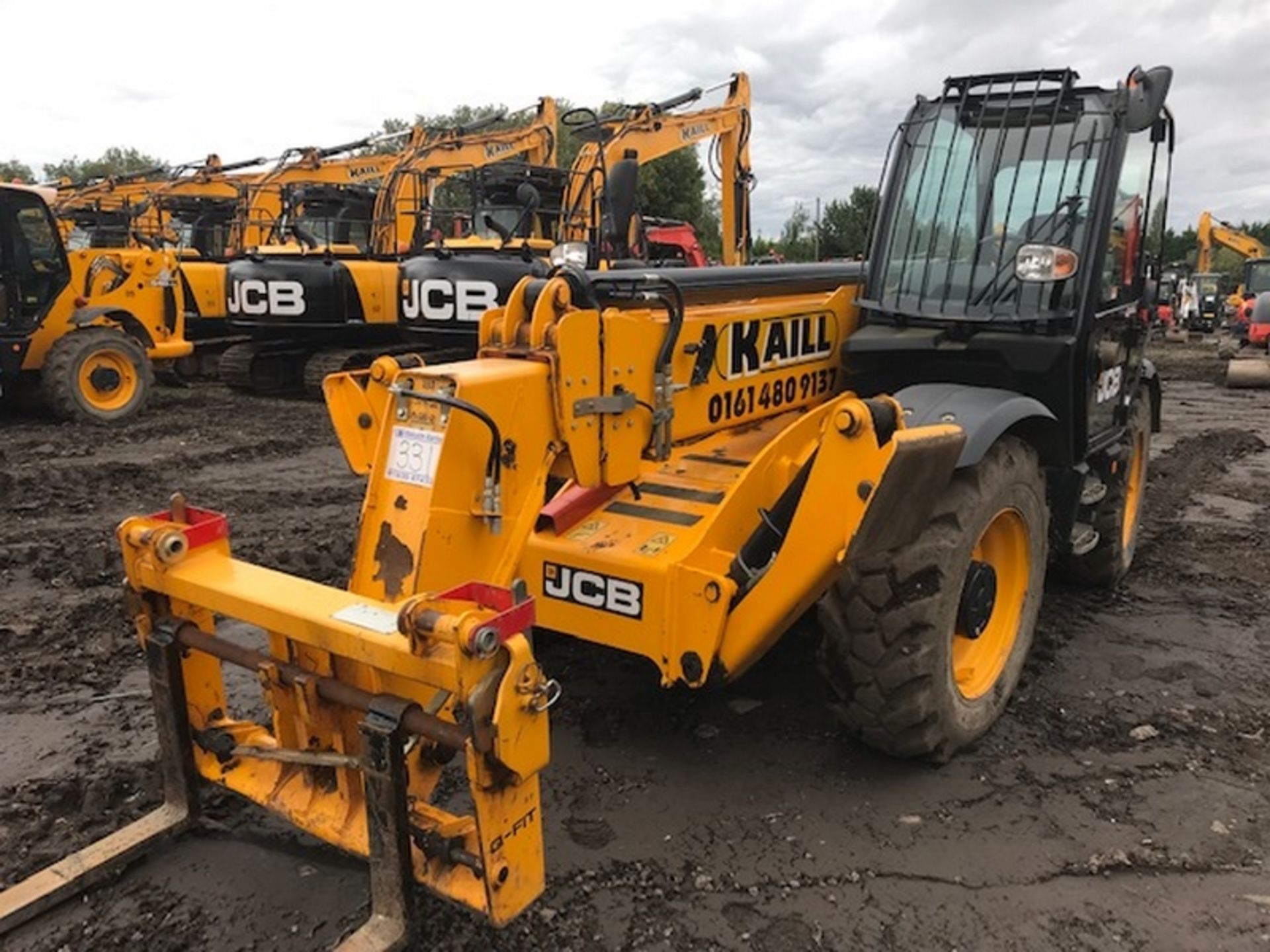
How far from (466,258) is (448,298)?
471 mm

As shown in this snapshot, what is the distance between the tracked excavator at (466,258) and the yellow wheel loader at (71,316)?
138 centimetres

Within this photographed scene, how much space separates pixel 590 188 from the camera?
38.7 feet

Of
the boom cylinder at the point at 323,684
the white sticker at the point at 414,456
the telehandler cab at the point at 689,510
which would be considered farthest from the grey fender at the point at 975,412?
the boom cylinder at the point at 323,684

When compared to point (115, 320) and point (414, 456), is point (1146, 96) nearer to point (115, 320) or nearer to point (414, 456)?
point (414, 456)

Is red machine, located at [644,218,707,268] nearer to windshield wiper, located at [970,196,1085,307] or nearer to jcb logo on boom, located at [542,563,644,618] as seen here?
windshield wiper, located at [970,196,1085,307]

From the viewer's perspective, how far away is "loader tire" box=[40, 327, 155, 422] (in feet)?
33.1

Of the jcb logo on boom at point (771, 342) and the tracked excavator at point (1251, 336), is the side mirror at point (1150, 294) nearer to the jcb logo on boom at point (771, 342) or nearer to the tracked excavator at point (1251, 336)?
the jcb logo on boom at point (771, 342)

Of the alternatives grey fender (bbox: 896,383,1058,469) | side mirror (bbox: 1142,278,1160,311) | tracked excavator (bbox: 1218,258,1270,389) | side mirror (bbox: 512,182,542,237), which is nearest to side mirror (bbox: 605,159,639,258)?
grey fender (bbox: 896,383,1058,469)

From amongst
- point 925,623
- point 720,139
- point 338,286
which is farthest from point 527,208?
point 925,623

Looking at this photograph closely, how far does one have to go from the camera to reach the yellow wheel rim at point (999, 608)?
142 inches

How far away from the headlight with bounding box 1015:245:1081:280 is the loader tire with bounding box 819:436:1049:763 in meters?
0.67

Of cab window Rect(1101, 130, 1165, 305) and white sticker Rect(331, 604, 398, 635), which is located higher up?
cab window Rect(1101, 130, 1165, 305)

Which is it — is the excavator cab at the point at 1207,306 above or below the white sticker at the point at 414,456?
below

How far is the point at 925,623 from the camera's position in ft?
10.1
